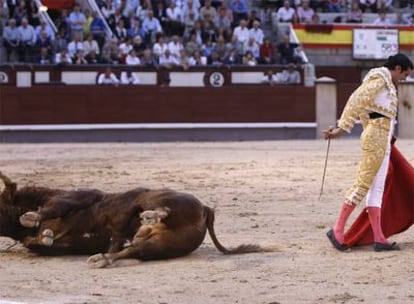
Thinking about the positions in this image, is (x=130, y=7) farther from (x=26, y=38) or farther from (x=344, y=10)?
(x=344, y=10)

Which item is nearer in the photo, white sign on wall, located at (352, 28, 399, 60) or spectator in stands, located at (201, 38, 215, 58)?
spectator in stands, located at (201, 38, 215, 58)

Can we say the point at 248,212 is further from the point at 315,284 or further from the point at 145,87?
the point at 145,87

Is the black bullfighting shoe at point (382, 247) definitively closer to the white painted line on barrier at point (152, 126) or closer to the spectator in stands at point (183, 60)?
the spectator in stands at point (183, 60)

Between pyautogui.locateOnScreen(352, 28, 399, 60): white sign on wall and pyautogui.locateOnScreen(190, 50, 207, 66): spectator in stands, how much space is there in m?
3.73

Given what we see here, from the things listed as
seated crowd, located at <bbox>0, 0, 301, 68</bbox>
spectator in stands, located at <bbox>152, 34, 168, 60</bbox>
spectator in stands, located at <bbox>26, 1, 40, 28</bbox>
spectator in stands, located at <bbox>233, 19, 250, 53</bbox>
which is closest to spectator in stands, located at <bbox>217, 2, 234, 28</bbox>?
seated crowd, located at <bbox>0, 0, 301, 68</bbox>

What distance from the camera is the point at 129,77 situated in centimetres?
1909

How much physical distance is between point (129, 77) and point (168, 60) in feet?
2.58

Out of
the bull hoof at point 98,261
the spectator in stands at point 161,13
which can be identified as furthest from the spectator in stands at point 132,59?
the bull hoof at point 98,261

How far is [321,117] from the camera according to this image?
2000 centimetres

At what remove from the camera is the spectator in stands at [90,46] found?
61.3 ft

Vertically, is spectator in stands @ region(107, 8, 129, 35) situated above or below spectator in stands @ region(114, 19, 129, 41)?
above

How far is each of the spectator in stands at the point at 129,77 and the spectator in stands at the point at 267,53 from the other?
2490 millimetres

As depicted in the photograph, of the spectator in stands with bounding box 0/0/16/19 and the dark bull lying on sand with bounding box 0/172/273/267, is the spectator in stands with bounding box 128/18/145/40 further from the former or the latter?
the dark bull lying on sand with bounding box 0/172/273/267

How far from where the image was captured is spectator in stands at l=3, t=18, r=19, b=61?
18469 mm
